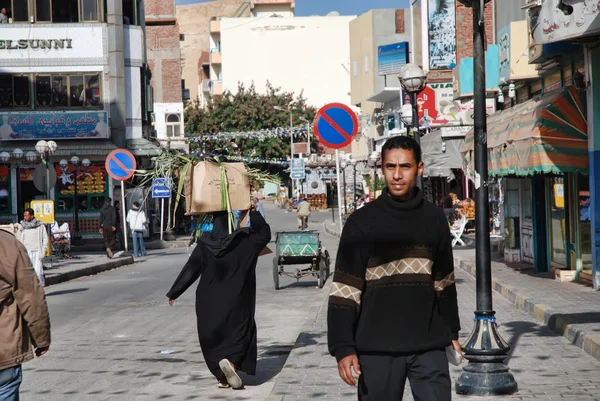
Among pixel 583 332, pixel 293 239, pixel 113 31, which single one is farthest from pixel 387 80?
pixel 583 332

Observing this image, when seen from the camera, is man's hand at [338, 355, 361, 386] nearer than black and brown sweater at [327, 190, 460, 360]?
Yes

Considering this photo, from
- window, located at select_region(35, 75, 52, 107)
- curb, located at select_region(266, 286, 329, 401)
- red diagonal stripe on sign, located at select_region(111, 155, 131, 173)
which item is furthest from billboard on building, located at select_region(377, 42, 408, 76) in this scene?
curb, located at select_region(266, 286, 329, 401)

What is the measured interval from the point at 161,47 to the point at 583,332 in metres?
57.1

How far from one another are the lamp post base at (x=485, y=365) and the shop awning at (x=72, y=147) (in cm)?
3116

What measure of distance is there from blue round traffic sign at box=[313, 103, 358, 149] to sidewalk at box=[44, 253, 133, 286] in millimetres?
10163

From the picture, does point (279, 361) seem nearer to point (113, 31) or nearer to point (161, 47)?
point (113, 31)

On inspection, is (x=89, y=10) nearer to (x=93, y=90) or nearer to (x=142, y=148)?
(x=93, y=90)

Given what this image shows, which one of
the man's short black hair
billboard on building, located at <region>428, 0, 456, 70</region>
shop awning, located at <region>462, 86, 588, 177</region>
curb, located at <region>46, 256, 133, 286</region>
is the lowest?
curb, located at <region>46, 256, 133, 286</region>

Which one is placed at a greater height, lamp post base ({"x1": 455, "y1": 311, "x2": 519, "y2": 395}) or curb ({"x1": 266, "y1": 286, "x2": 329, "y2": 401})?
lamp post base ({"x1": 455, "y1": 311, "x2": 519, "y2": 395})

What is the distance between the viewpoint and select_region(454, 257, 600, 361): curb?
10.1 metres

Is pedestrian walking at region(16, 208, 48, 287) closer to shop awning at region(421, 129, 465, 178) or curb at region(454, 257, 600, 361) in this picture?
curb at region(454, 257, 600, 361)

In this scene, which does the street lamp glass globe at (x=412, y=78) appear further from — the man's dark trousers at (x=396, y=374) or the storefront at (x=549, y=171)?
the man's dark trousers at (x=396, y=374)

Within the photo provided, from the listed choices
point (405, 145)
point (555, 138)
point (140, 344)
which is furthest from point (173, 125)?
point (405, 145)

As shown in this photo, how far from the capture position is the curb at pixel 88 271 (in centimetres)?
2243
